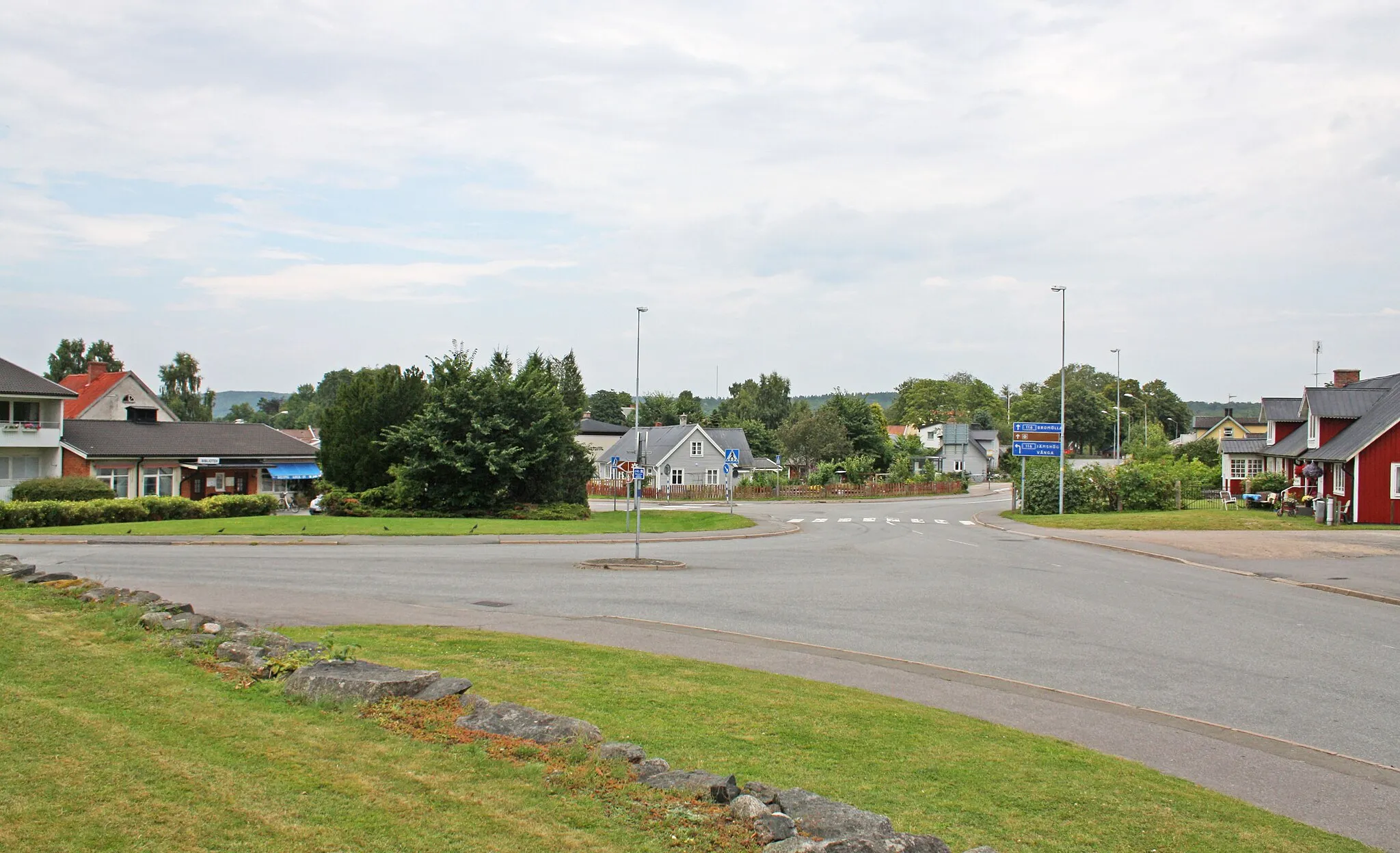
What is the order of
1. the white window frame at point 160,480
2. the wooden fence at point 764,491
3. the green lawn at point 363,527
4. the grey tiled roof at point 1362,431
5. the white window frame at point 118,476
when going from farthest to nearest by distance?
the wooden fence at point 764,491 < the white window frame at point 160,480 < the white window frame at point 118,476 < the grey tiled roof at point 1362,431 < the green lawn at point 363,527

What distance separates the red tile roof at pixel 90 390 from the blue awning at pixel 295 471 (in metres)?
16.4

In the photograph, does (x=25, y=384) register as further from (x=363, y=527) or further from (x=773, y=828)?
(x=773, y=828)

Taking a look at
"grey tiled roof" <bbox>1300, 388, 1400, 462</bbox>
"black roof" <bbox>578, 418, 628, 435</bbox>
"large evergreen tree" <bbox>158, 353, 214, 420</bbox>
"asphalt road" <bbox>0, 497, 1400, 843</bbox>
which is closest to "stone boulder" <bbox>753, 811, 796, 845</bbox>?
"asphalt road" <bbox>0, 497, 1400, 843</bbox>

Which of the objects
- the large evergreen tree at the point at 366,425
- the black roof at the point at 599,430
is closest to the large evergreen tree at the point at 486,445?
the large evergreen tree at the point at 366,425

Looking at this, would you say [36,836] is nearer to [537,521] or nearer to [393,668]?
[393,668]

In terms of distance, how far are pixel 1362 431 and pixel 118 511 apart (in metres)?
52.5

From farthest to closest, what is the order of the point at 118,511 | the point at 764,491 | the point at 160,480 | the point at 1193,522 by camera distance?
the point at 764,491
the point at 160,480
the point at 1193,522
the point at 118,511

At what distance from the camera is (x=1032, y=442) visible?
52.4 metres

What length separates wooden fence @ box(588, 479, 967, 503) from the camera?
2768 inches

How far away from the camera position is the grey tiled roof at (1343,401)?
46.6m

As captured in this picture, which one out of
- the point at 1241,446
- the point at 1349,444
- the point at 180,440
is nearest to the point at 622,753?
the point at 1349,444

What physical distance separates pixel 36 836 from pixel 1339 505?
4861cm

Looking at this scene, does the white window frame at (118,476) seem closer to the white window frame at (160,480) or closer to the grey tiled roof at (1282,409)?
the white window frame at (160,480)

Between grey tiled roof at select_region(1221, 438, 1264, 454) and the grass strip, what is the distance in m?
16.9
